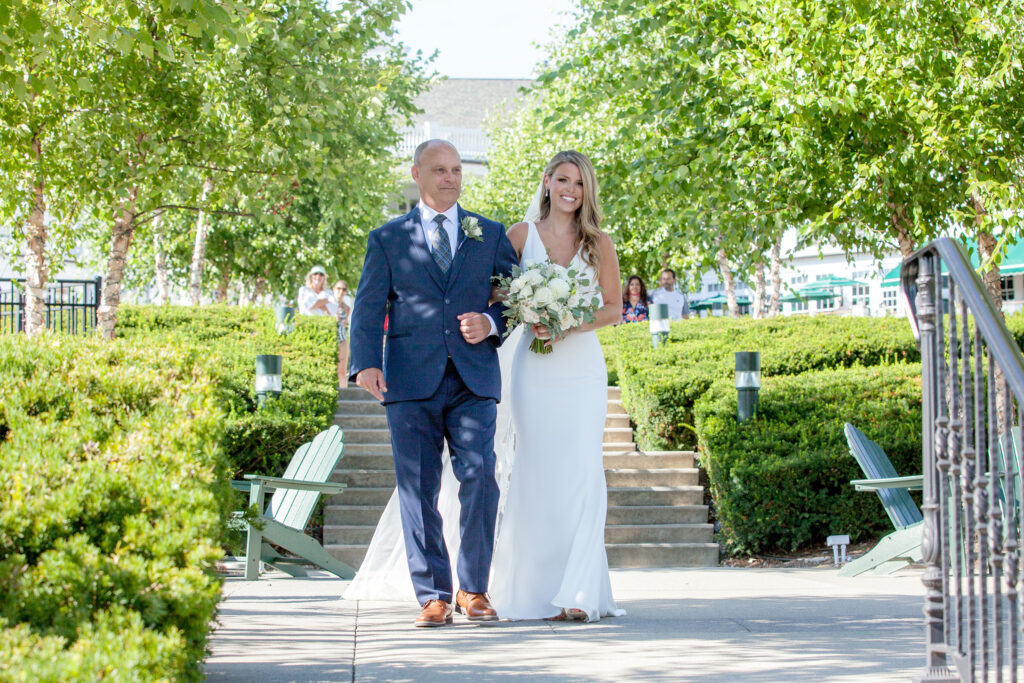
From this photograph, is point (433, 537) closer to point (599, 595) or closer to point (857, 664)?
point (599, 595)

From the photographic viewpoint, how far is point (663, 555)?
944cm

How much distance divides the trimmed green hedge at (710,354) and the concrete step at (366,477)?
9.63 feet

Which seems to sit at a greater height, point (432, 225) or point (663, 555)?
point (432, 225)

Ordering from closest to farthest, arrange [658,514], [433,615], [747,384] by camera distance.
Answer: [433,615] < [747,384] < [658,514]

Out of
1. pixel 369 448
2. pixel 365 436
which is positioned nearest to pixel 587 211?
pixel 369 448

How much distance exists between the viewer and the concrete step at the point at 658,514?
33.0 feet

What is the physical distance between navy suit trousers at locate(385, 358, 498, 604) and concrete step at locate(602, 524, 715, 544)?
421 centimetres

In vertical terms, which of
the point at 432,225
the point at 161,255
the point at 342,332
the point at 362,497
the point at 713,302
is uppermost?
the point at 713,302

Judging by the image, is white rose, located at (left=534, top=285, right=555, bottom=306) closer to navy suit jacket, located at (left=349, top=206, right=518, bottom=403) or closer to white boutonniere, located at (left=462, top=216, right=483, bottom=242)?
navy suit jacket, located at (left=349, top=206, right=518, bottom=403)

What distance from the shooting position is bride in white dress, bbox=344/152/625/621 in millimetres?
5652

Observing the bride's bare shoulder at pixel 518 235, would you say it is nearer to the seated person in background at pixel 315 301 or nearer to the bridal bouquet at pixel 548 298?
the bridal bouquet at pixel 548 298

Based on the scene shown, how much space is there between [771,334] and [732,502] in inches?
267

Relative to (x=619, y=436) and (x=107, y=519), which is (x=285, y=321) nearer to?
(x=619, y=436)

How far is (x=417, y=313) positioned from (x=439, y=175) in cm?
71
